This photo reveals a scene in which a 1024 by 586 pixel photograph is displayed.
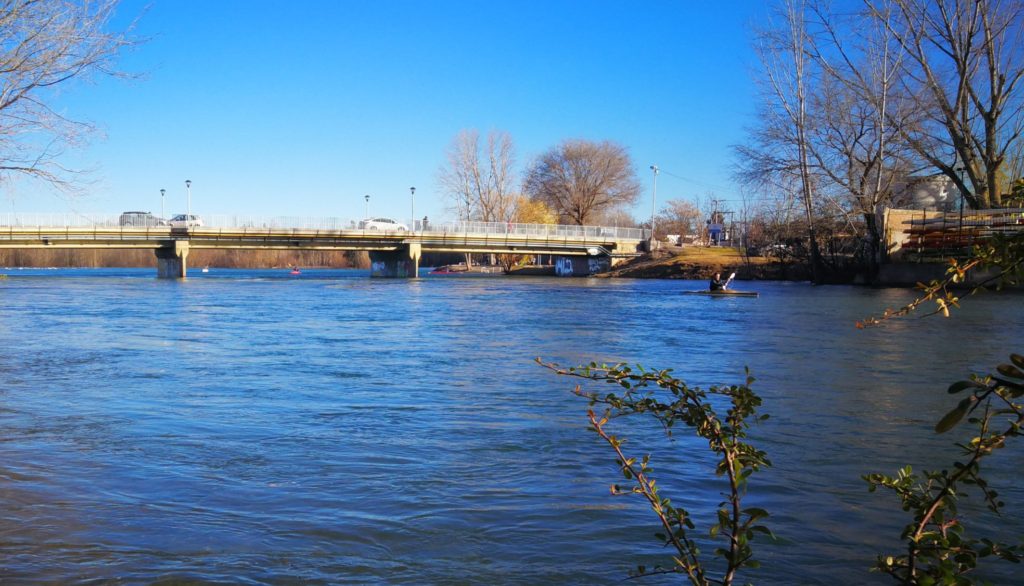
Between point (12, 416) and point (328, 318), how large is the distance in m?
17.8

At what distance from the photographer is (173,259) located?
73.2m

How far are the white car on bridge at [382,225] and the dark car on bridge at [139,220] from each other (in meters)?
16.4

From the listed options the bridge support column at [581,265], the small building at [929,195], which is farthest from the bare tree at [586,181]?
the small building at [929,195]

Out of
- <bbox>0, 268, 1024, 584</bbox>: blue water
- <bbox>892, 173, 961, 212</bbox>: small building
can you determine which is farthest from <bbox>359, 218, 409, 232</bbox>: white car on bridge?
<bbox>0, 268, 1024, 584</bbox>: blue water

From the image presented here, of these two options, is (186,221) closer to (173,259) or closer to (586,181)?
(173,259)

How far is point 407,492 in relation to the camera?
6.69m

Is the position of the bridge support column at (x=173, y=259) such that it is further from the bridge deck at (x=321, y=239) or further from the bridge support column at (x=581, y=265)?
the bridge support column at (x=581, y=265)

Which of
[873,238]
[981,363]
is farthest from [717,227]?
[981,363]

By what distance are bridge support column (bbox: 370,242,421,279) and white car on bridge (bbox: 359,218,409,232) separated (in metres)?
1.99

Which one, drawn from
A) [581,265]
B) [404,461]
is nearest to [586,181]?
[581,265]

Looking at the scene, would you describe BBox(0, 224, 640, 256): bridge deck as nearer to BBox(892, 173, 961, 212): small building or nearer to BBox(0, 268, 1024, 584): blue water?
BBox(892, 173, 961, 212): small building

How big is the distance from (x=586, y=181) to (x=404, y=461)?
100476mm

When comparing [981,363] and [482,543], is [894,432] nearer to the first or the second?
[482,543]

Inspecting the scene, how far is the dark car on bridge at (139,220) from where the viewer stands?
68725 mm
